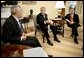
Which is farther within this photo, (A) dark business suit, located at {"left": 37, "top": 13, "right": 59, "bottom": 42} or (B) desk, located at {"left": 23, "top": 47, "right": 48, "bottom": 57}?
(A) dark business suit, located at {"left": 37, "top": 13, "right": 59, "bottom": 42}

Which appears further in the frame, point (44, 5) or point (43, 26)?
point (43, 26)

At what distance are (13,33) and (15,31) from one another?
3cm

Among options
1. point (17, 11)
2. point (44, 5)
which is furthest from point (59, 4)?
point (17, 11)

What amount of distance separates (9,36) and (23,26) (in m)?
0.22

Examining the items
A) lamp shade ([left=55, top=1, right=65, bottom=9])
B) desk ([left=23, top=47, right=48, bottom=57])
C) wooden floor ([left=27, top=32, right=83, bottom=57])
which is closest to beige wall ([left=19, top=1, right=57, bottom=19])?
lamp shade ([left=55, top=1, right=65, bottom=9])

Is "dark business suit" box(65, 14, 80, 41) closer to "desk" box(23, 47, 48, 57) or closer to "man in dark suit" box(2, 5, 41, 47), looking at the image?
"man in dark suit" box(2, 5, 41, 47)

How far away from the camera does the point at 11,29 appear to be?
1.31 m

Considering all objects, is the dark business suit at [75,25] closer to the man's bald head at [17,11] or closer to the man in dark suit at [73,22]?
the man in dark suit at [73,22]

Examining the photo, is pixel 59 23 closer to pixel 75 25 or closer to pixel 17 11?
pixel 75 25

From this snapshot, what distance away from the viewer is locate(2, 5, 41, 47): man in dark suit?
4.11 ft

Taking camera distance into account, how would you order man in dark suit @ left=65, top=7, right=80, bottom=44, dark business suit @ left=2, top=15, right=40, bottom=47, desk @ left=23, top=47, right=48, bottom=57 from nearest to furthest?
1. desk @ left=23, top=47, right=48, bottom=57
2. dark business suit @ left=2, top=15, right=40, bottom=47
3. man in dark suit @ left=65, top=7, right=80, bottom=44

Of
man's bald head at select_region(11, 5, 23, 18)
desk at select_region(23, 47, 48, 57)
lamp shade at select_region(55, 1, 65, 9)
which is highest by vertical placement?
lamp shade at select_region(55, 1, 65, 9)

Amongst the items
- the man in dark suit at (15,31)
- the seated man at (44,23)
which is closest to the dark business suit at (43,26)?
the seated man at (44,23)

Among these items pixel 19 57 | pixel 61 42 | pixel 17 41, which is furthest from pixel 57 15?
pixel 19 57
